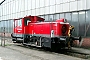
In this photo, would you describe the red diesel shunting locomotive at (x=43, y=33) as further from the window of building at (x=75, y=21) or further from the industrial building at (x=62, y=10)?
the window of building at (x=75, y=21)

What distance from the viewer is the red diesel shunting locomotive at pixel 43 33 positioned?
16.2 meters

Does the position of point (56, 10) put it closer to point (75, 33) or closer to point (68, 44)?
point (75, 33)

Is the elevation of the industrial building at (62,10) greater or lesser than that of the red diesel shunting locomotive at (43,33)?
greater

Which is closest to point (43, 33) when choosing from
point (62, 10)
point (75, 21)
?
point (75, 21)

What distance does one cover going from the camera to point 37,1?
26.1m

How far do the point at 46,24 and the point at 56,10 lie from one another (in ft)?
17.4

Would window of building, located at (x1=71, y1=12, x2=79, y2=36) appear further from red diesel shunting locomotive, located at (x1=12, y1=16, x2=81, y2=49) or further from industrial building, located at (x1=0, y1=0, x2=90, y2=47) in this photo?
red diesel shunting locomotive, located at (x1=12, y1=16, x2=81, y2=49)

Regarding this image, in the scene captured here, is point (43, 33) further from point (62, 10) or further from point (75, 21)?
point (62, 10)

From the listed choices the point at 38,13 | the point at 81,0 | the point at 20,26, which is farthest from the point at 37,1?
the point at 81,0

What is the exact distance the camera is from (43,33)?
17.9 meters

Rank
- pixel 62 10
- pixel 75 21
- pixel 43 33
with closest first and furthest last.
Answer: pixel 43 33, pixel 75 21, pixel 62 10

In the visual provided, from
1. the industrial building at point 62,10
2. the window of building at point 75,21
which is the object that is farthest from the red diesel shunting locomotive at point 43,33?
the window of building at point 75,21

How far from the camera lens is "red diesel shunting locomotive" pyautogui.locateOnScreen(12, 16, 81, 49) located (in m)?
16.2

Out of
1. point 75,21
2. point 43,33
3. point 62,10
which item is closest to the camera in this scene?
point 43,33
